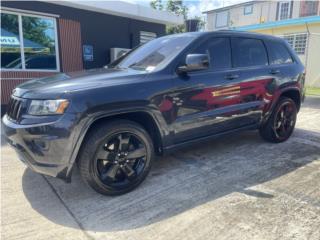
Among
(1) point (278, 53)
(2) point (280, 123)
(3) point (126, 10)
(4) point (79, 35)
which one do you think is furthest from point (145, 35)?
(2) point (280, 123)

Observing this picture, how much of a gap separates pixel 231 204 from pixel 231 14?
1161 inches

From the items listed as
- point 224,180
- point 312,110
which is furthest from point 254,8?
point 224,180

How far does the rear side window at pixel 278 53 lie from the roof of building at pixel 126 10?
6.74 metres

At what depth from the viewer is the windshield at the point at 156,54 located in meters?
3.56

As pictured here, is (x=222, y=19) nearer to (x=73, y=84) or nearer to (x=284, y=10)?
(x=284, y=10)

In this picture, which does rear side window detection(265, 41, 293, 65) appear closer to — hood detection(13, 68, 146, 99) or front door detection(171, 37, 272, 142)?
front door detection(171, 37, 272, 142)

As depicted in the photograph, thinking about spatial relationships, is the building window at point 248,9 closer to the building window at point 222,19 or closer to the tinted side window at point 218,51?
the building window at point 222,19

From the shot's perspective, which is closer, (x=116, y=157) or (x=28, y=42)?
(x=116, y=157)

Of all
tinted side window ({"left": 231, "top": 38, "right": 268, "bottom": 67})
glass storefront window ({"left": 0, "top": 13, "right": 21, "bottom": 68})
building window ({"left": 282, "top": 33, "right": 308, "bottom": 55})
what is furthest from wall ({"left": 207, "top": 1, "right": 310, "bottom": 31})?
tinted side window ({"left": 231, "top": 38, "right": 268, "bottom": 67})

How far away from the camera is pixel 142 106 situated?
10.3ft

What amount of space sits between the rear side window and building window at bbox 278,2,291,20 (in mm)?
22612

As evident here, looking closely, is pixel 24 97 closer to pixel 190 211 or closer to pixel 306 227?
pixel 190 211

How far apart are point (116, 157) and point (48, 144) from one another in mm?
738

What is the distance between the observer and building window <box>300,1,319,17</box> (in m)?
22.5
